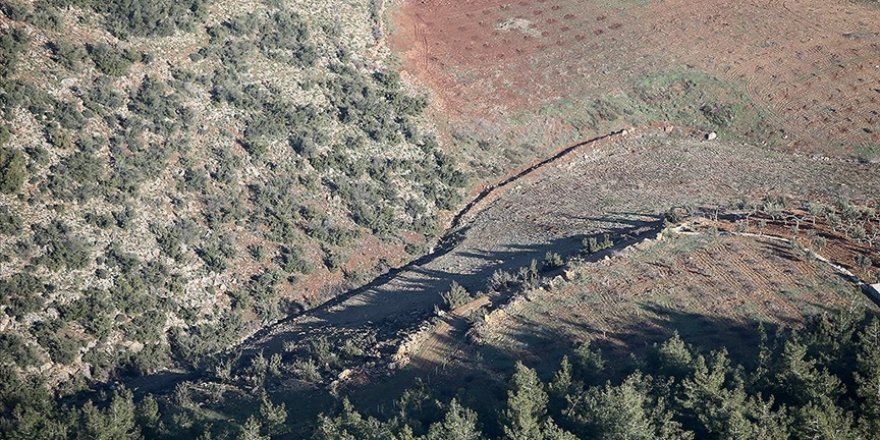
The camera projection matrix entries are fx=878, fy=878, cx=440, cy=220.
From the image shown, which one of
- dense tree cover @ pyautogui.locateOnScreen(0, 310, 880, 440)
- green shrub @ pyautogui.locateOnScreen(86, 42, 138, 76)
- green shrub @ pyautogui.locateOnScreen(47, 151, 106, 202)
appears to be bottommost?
dense tree cover @ pyautogui.locateOnScreen(0, 310, 880, 440)

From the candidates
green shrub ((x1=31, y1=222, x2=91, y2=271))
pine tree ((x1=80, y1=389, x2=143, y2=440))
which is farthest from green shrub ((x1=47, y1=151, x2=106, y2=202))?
pine tree ((x1=80, y1=389, x2=143, y2=440))

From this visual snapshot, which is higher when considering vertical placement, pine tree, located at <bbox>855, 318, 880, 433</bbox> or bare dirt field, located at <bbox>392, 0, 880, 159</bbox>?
bare dirt field, located at <bbox>392, 0, 880, 159</bbox>

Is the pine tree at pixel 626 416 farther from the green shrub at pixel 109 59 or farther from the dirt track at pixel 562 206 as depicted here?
the green shrub at pixel 109 59

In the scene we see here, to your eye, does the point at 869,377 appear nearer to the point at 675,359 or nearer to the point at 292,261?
the point at 675,359

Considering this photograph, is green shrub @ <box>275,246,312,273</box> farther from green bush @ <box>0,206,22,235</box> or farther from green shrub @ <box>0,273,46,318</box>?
green bush @ <box>0,206,22,235</box>

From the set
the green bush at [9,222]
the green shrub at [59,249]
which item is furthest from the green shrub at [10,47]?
the green shrub at [59,249]

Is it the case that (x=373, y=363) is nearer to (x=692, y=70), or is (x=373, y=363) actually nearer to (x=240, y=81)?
(x=240, y=81)

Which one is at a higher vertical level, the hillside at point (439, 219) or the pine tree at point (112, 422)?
the hillside at point (439, 219)

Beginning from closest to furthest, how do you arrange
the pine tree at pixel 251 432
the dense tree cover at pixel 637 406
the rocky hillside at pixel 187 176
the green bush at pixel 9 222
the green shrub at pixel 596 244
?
the dense tree cover at pixel 637 406 → the pine tree at pixel 251 432 → the green bush at pixel 9 222 → the rocky hillside at pixel 187 176 → the green shrub at pixel 596 244
